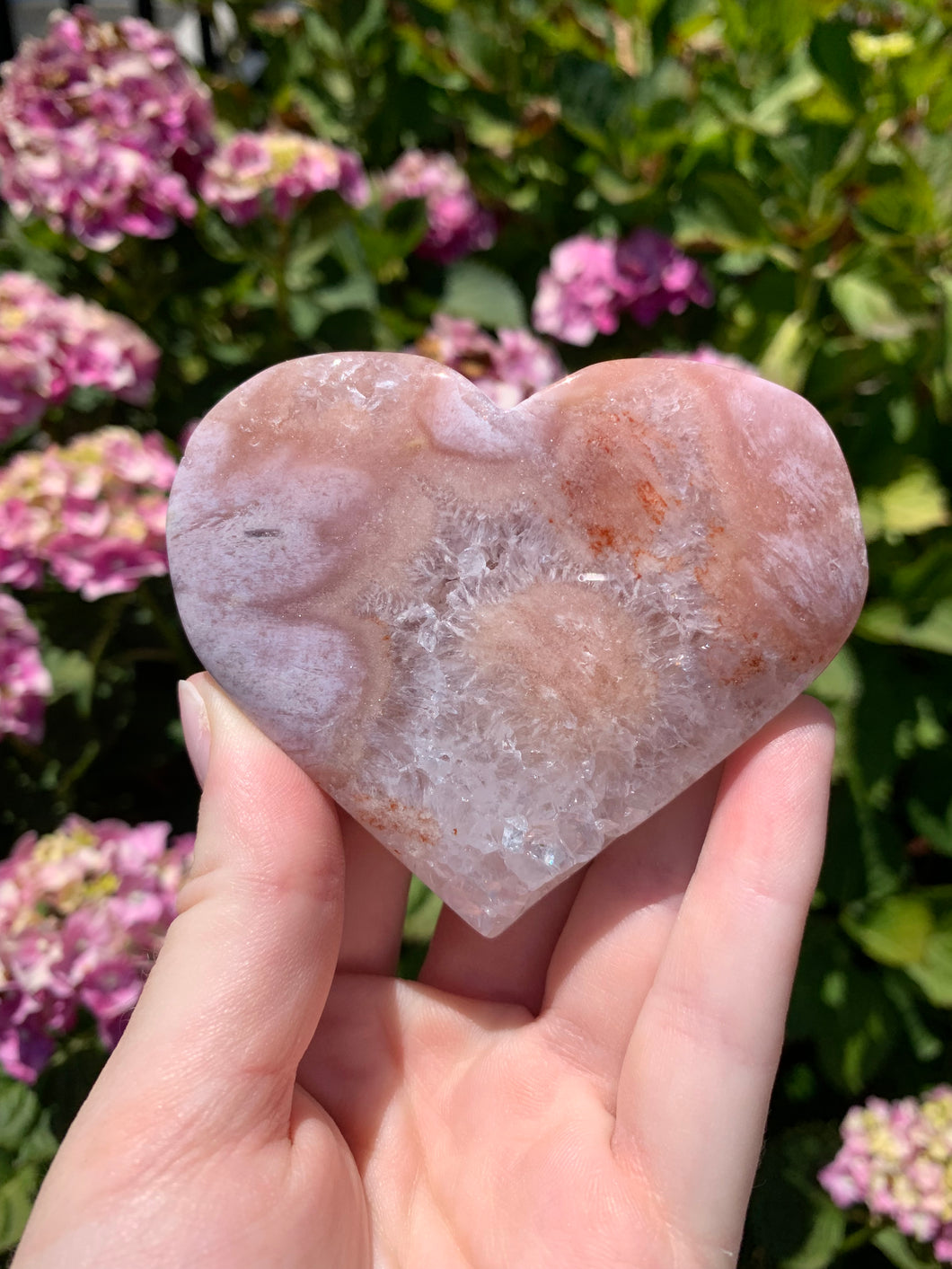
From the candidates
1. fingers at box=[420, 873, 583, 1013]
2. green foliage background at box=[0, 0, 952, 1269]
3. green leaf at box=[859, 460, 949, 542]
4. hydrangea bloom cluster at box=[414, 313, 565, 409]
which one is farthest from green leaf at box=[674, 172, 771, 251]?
fingers at box=[420, 873, 583, 1013]

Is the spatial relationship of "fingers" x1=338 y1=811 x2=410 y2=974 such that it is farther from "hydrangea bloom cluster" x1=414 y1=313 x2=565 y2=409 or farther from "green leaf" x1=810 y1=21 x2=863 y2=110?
"green leaf" x1=810 y1=21 x2=863 y2=110

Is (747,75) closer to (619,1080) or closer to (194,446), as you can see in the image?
(194,446)

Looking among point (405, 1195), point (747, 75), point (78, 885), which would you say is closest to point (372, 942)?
point (405, 1195)

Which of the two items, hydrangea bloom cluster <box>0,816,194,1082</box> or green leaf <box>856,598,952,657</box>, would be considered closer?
hydrangea bloom cluster <box>0,816,194,1082</box>

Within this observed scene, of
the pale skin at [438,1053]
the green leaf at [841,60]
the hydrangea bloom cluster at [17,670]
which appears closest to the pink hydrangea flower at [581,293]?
the green leaf at [841,60]

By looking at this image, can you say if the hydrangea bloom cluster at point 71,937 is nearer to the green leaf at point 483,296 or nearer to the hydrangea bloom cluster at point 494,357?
the hydrangea bloom cluster at point 494,357

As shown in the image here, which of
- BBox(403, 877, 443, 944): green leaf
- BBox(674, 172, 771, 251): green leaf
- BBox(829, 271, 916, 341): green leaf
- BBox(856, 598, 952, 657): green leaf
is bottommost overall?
BBox(403, 877, 443, 944): green leaf
